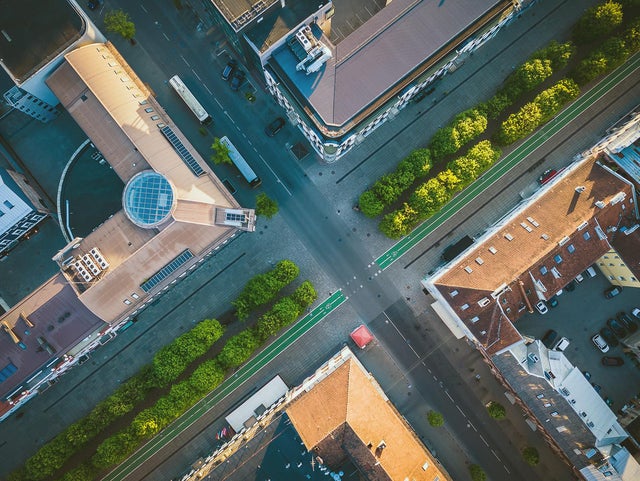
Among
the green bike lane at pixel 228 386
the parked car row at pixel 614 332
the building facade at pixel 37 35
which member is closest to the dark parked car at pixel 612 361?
the parked car row at pixel 614 332

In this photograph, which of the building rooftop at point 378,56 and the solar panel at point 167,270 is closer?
the building rooftop at point 378,56

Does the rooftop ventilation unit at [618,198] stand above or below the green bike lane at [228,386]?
below

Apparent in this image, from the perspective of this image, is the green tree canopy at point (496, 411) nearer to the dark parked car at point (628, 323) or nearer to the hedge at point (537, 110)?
the dark parked car at point (628, 323)

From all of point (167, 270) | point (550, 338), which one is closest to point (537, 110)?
point (550, 338)

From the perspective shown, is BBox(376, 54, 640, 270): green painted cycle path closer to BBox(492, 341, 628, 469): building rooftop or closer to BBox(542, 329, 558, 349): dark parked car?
BBox(492, 341, 628, 469): building rooftop

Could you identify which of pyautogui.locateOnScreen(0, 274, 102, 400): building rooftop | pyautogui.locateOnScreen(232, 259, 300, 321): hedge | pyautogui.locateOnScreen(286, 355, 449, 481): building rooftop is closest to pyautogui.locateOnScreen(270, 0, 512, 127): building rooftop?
pyautogui.locateOnScreen(232, 259, 300, 321): hedge
